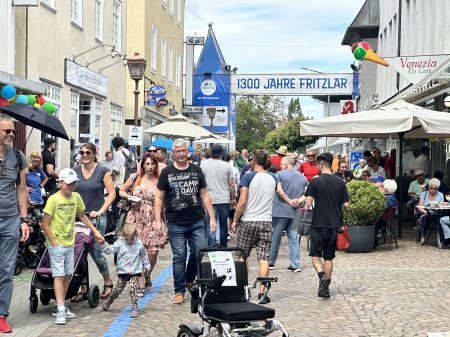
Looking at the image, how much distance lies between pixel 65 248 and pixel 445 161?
17.2m

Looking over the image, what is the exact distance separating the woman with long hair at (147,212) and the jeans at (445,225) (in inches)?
259

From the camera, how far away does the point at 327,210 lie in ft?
33.0

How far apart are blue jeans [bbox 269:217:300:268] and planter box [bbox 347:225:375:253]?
217cm

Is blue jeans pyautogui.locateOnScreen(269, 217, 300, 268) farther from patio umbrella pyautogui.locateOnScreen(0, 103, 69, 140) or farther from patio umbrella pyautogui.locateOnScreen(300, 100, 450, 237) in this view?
patio umbrella pyautogui.locateOnScreen(300, 100, 450, 237)

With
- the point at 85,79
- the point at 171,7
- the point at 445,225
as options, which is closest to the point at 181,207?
the point at 445,225

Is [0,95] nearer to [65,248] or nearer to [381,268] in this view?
[65,248]

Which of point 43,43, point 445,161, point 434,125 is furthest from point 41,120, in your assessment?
point 445,161

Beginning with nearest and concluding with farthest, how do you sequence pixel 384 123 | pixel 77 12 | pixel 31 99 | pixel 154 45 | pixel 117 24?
pixel 31 99 → pixel 384 123 → pixel 77 12 → pixel 117 24 → pixel 154 45

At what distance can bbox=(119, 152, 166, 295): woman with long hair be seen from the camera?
1002cm

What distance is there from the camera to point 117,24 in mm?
27188

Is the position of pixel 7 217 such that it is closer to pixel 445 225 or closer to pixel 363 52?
pixel 445 225

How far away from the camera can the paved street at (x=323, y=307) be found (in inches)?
314

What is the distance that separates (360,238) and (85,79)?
1100cm

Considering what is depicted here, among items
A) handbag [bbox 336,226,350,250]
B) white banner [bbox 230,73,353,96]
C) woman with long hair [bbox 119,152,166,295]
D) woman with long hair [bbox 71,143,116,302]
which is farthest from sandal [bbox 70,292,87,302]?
white banner [bbox 230,73,353,96]
